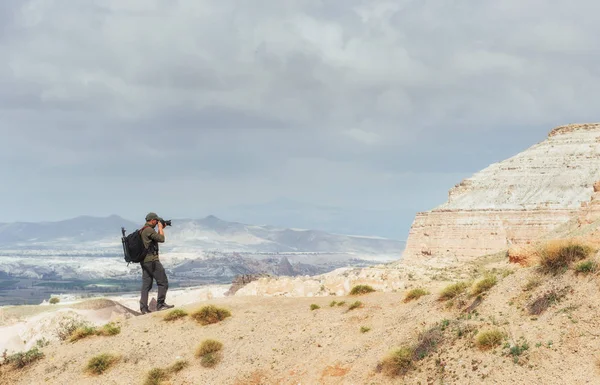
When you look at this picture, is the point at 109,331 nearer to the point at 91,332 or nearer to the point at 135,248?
the point at 91,332

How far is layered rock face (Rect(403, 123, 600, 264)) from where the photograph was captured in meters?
83.2

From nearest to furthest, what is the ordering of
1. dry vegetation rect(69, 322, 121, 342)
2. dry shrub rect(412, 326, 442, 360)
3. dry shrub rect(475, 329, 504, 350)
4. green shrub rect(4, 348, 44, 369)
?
dry shrub rect(475, 329, 504, 350), dry shrub rect(412, 326, 442, 360), green shrub rect(4, 348, 44, 369), dry vegetation rect(69, 322, 121, 342)

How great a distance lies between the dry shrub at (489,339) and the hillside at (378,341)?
47 mm

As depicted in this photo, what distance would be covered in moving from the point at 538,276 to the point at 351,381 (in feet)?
20.2

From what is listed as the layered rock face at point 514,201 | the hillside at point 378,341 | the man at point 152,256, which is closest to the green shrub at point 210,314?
the hillside at point 378,341

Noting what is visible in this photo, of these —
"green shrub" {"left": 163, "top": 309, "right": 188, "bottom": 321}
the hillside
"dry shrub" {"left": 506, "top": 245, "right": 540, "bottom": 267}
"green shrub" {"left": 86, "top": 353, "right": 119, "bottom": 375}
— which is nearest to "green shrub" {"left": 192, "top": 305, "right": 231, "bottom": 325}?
the hillside

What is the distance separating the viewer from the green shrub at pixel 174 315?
21.0m

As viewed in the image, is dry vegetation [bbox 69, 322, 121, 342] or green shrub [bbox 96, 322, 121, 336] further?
dry vegetation [bbox 69, 322, 121, 342]

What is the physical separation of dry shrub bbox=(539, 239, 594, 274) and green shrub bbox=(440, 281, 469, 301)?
2.75 m

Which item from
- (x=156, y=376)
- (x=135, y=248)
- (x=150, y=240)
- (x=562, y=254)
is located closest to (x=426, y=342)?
(x=562, y=254)

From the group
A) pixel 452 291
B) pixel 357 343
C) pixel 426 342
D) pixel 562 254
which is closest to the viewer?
pixel 426 342

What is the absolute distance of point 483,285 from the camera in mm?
16344

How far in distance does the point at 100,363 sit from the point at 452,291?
38.7 feet

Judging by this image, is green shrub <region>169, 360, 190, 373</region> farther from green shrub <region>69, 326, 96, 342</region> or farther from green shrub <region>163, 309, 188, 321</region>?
green shrub <region>69, 326, 96, 342</region>
